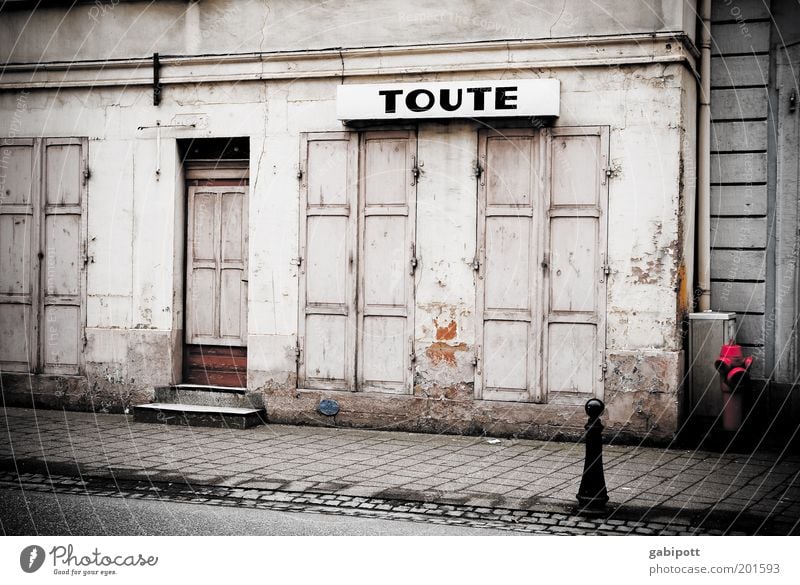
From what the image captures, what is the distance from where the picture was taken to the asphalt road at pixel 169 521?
21.1 feet

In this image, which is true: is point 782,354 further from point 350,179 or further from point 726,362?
point 350,179

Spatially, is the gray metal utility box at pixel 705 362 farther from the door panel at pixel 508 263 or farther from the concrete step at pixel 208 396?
the concrete step at pixel 208 396

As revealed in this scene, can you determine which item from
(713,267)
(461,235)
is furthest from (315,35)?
(713,267)

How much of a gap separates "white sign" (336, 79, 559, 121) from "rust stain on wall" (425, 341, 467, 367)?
2.53 m

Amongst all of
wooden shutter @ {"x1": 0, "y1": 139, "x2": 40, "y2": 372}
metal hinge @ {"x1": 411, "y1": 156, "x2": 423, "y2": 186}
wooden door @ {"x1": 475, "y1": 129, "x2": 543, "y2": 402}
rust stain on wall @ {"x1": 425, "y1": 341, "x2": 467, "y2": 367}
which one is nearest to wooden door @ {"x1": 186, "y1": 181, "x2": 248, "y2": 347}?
wooden shutter @ {"x1": 0, "y1": 139, "x2": 40, "y2": 372}

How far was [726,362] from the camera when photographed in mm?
9680

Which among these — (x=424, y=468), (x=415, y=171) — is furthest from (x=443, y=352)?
(x=424, y=468)

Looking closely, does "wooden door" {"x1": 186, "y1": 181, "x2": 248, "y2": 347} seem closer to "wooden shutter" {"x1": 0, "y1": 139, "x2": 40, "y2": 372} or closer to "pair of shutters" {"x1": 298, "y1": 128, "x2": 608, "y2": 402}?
"pair of shutters" {"x1": 298, "y1": 128, "x2": 608, "y2": 402}

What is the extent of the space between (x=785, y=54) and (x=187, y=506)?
825 centimetres

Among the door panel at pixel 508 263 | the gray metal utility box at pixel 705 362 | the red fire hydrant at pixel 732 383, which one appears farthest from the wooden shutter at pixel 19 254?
the red fire hydrant at pixel 732 383

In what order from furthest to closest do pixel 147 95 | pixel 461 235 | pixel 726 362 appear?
1. pixel 147 95
2. pixel 461 235
3. pixel 726 362

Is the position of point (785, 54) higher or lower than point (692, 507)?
higher

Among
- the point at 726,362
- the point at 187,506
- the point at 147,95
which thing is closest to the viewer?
the point at 187,506

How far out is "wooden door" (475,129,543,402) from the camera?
34.0 ft
